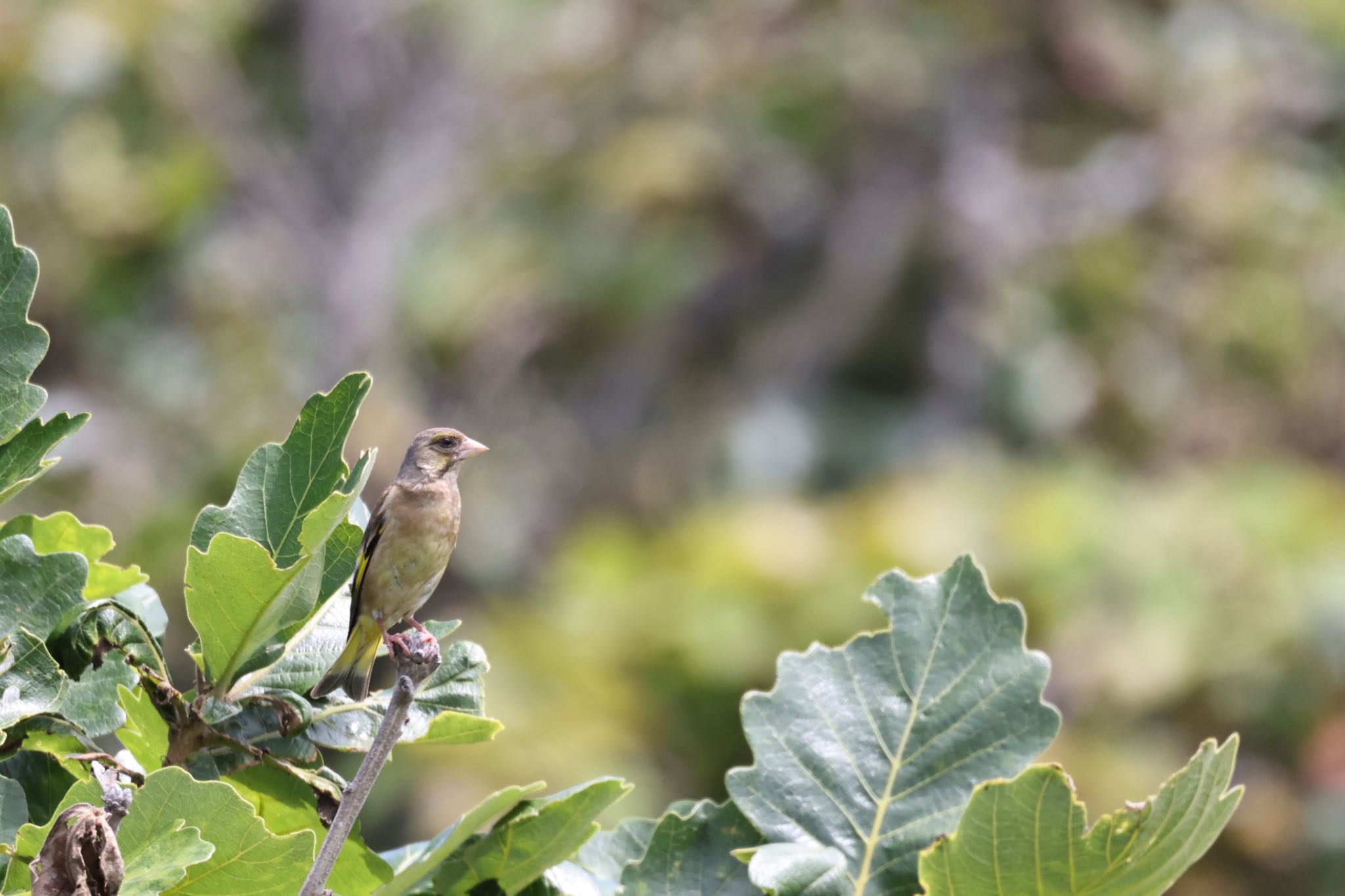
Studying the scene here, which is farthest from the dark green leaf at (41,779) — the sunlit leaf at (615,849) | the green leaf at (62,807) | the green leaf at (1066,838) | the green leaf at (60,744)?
the green leaf at (1066,838)

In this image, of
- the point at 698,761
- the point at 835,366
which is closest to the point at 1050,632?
the point at 698,761

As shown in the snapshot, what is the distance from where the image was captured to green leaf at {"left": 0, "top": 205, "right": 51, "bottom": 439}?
918 mm

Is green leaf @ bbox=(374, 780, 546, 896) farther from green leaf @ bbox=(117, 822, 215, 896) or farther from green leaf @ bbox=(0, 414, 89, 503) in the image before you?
green leaf @ bbox=(0, 414, 89, 503)

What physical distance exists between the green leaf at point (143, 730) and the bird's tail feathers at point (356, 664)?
106 millimetres

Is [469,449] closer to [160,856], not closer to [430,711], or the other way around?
[430,711]

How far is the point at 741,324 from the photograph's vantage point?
1011 centimetres

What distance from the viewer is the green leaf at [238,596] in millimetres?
884

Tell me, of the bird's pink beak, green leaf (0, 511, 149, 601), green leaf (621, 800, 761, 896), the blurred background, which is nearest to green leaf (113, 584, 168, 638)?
green leaf (0, 511, 149, 601)

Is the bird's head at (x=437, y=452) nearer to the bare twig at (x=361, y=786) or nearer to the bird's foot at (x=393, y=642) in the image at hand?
the bird's foot at (x=393, y=642)

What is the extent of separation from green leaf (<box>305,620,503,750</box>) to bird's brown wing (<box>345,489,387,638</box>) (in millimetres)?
96

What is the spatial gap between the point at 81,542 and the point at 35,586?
103mm

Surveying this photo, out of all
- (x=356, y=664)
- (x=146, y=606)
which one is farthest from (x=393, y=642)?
(x=146, y=606)

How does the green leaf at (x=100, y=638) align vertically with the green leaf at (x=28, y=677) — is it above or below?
above

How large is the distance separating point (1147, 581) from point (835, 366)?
2.91m
